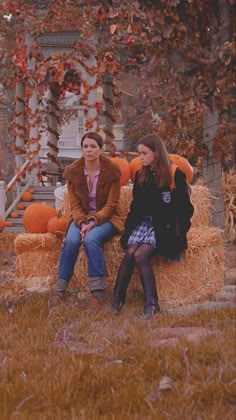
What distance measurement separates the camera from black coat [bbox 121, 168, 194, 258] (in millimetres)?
4672

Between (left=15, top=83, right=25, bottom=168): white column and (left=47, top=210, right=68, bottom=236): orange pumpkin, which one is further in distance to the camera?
(left=15, top=83, right=25, bottom=168): white column

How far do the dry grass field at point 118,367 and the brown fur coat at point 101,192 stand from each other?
91 centimetres

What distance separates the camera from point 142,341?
11.8 feet

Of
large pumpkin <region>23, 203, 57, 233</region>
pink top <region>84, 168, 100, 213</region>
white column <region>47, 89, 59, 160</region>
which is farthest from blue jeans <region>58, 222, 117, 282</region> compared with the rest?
white column <region>47, 89, 59, 160</region>

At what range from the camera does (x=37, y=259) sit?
5273 millimetres

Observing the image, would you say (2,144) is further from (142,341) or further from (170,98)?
(142,341)

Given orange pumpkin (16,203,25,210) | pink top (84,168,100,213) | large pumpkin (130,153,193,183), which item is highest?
large pumpkin (130,153,193,183)

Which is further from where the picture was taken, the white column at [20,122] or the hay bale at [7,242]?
the white column at [20,122]

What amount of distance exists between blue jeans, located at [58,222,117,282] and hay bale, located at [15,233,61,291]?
1.36 ft

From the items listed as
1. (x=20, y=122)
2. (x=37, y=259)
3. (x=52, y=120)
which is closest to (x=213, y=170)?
(x=37, y=259)

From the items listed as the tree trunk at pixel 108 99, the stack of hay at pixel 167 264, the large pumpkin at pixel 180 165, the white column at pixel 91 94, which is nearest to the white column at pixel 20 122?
the tree trunk at pixel 108 99

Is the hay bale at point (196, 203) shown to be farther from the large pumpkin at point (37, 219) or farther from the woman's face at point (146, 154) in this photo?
the woman's face at point (146, 154)

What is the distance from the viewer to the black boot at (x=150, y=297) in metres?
4.49

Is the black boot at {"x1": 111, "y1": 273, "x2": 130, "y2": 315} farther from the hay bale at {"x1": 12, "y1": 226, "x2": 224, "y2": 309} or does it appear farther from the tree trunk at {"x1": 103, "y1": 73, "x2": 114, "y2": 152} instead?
the tree trunk at {"x1": 103, "y1": 73, "x2": 114, "y2": 152}
